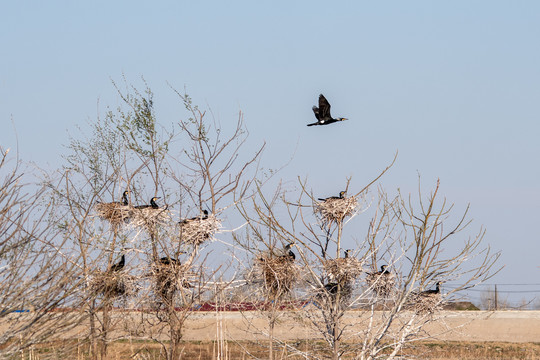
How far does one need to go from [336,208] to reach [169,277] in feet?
13.5

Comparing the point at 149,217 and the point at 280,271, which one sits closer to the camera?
the point at 280,271

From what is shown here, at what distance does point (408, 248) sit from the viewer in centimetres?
979

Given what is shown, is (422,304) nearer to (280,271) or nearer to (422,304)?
(422,304)

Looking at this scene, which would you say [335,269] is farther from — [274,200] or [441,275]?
[441,275]

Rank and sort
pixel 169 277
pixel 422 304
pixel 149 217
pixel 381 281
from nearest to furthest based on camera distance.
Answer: pixel 381 281
pixel 422 304
pixel 169 277
pixel 149 217

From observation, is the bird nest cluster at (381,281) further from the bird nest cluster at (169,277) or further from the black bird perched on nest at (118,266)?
the black bird perched on nest at (118,266)

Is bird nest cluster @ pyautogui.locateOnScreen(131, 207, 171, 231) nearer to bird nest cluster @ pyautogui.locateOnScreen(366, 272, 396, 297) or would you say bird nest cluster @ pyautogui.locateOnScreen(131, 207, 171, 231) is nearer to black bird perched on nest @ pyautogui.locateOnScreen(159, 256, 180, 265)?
black bird perched on nest @ pyautogui.locateOnScreen(159, 256, 180, 265)

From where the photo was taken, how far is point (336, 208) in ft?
55.0

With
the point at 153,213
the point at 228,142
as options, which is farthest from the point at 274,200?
the point at 153,213

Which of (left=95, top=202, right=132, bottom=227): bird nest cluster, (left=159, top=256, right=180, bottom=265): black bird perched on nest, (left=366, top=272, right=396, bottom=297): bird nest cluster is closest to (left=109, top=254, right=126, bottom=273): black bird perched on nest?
(left=159, top=256, right=180, bottom=265): black bird perched on nest

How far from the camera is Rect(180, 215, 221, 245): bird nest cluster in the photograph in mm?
15055

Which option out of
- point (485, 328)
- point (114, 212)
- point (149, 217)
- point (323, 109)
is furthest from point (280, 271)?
point (485, 328)

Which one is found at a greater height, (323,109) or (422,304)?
(323,109)

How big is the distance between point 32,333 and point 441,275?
4457 mm
